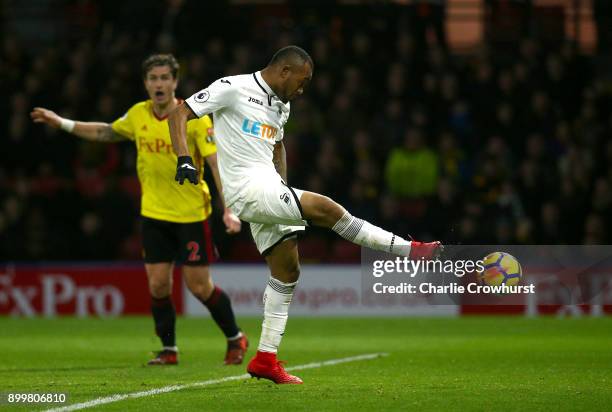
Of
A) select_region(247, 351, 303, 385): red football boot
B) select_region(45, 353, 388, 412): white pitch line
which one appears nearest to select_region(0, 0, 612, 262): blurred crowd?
select_region(45, 353, 388, 412): white pitch line

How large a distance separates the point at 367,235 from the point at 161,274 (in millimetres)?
2817

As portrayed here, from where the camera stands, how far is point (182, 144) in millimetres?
7371

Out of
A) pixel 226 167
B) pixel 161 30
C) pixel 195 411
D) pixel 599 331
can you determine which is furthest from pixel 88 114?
pixel 195 411

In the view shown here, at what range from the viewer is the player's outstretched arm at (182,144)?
23.5ft

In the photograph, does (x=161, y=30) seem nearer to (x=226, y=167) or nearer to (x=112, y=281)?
(x=112, y=281)

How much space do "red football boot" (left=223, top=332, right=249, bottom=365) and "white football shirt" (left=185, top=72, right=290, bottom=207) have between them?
88.2 inches

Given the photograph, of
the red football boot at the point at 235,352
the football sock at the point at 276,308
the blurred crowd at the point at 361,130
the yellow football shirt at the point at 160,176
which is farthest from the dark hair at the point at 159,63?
the blurred crowd at the point at 361,130

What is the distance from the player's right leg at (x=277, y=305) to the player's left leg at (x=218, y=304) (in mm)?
1878

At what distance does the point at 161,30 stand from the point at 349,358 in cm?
1058

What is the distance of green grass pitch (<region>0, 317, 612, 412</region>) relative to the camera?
6.96 m

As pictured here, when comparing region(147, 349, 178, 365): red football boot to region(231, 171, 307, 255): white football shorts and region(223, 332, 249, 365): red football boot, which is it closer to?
region(223, 332, 249, 365): red football boot

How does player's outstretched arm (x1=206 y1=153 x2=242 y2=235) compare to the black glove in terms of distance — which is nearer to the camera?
the black glove

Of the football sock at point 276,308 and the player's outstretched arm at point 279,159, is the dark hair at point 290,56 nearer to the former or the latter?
the player's outstretched arm at point 279,159

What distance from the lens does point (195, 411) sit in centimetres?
653
